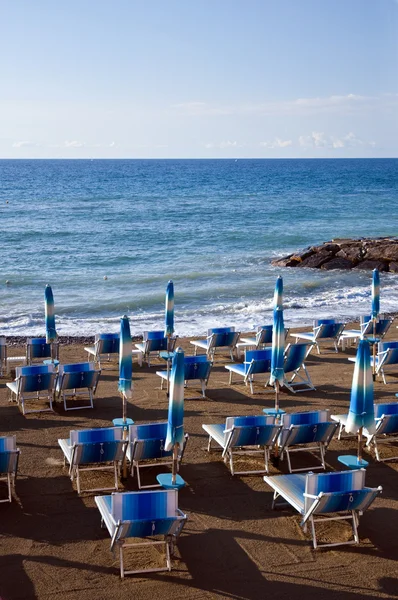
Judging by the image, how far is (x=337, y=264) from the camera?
103 feet

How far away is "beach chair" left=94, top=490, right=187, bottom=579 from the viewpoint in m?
6.57

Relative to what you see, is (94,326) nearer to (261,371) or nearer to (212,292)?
(212,292)

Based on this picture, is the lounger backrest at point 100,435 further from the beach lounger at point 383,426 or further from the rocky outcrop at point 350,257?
the rocky outcrop at point 350,257

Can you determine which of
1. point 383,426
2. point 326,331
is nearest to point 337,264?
point 326,331

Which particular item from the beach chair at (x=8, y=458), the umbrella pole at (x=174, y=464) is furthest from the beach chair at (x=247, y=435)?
the beach chair at (x=8, y=458)

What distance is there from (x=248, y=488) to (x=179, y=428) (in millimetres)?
1538

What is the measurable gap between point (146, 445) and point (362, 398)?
2.53 meters

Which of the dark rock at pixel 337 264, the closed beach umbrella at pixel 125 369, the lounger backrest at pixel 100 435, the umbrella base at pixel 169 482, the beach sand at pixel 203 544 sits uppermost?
the closed beach umbrella at pixel 125 369

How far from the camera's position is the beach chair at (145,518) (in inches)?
259

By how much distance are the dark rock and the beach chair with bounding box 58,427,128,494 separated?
23.6m

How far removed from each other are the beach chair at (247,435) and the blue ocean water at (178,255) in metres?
9.95

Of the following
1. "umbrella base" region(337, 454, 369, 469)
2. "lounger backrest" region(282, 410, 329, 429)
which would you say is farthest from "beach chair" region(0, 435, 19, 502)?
"umbrella base" region(337, 454, 369, 469)

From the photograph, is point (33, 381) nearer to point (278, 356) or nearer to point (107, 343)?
point (107, 343)

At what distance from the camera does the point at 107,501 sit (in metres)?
7.25
